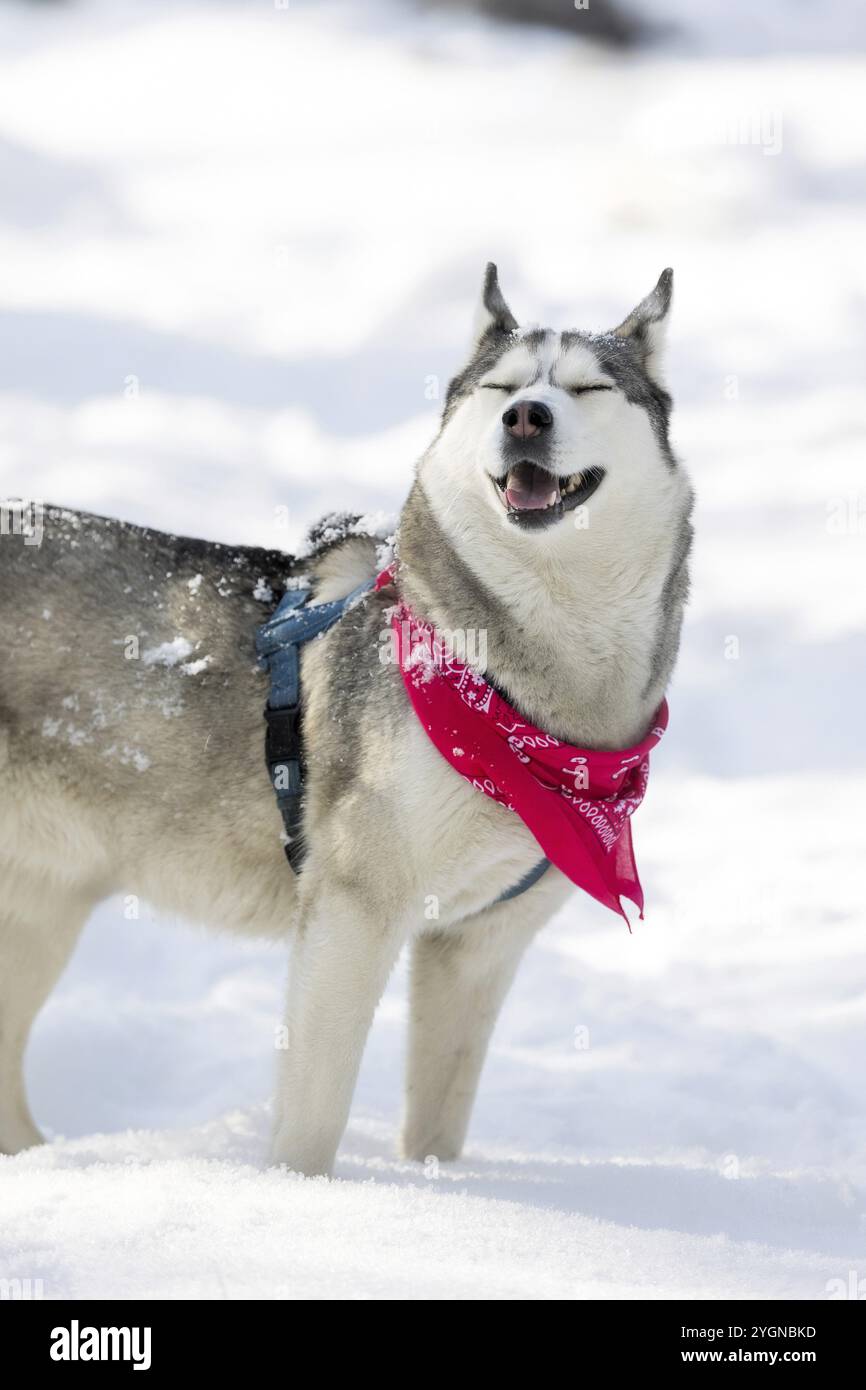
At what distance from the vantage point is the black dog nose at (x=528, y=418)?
297 cm

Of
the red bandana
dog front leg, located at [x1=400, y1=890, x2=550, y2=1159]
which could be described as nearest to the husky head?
the red bandana

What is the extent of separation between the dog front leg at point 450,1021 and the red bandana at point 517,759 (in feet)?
1.42

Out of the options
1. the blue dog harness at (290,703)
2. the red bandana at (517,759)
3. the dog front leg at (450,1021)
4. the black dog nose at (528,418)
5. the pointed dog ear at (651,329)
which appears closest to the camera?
the black dog nose at (528,418)

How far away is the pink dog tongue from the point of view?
3.03 meters

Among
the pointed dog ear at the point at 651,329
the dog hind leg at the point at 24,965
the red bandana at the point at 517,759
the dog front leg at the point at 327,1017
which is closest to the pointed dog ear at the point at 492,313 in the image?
the pointed dog ear at the point at 651,329

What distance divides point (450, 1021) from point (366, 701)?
1.00 meters

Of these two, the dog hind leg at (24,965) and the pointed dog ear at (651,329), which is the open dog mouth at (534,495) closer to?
the pointed dog ear at (651,329)

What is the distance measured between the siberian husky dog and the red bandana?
0.05m

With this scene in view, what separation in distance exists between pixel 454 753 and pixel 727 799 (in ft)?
17.1

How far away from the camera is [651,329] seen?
3.48m

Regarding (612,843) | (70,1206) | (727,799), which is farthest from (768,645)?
(70,1206)

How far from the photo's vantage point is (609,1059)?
5.24 metres

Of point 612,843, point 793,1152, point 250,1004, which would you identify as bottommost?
point 793,1152

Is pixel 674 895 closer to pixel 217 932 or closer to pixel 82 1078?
pixel 82 1078
